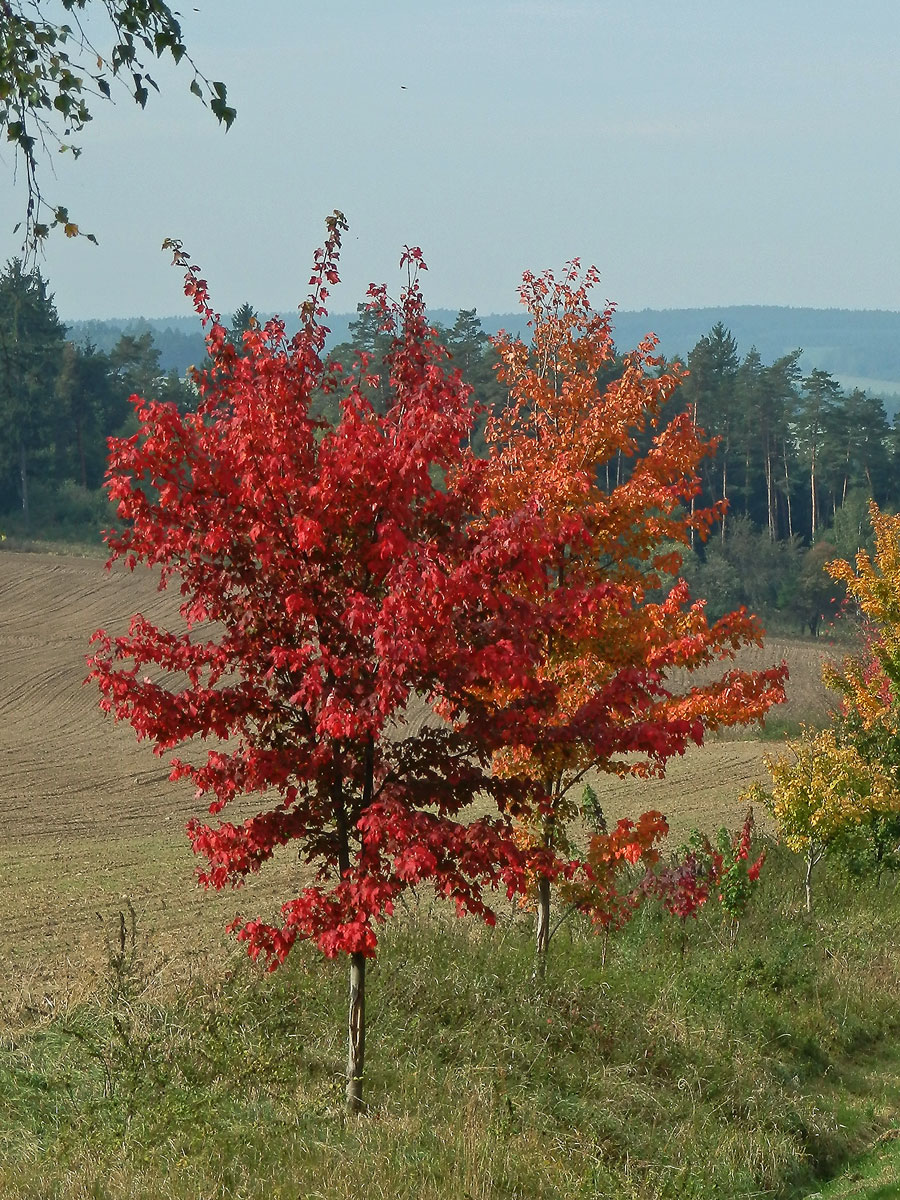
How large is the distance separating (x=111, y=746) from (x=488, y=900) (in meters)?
23.1

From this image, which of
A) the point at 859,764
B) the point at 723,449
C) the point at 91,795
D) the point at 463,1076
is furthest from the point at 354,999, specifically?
the point at 723,449

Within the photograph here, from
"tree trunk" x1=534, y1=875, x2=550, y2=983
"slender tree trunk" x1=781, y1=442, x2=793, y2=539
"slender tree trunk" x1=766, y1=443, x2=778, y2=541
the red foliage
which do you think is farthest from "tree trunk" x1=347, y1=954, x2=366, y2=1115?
"slender tree trunk" x1=781, y1=442, x2=793, y2=539

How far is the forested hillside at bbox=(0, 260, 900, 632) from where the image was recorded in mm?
66500

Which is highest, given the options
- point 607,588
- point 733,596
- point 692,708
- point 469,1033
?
point 607,588

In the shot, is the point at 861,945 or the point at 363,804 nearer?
the point at 363,804

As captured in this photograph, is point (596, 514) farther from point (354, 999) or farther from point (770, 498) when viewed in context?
point (770, 498)

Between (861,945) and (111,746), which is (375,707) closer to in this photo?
(861,945)

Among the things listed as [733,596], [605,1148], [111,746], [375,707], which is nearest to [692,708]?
[605,1148]

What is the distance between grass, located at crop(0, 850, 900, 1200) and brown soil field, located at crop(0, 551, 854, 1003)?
66.0 inches

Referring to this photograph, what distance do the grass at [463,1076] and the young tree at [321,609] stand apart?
45.9 inches

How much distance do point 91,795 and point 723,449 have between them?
58.6 metres

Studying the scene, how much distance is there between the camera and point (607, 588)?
827 centimetres

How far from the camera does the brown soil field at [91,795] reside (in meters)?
17.8

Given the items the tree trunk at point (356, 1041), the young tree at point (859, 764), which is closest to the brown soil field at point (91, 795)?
the tree trunk at point (356, 1041)
